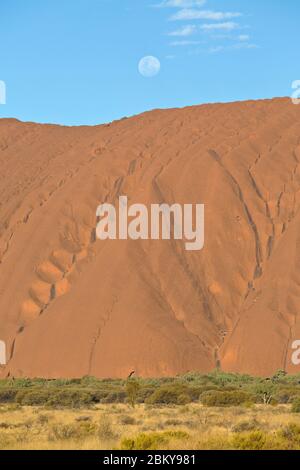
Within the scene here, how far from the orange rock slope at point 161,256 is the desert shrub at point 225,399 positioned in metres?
24.6

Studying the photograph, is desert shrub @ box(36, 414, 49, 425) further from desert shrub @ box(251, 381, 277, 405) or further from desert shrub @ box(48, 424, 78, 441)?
desert shrub @ box(251, 381, 277, 405)

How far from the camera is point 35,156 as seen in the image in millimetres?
97125

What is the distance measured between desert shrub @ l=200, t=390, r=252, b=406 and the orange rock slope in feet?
80.8

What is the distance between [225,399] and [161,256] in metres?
34.5

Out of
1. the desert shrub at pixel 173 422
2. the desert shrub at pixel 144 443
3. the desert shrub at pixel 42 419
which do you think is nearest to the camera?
the desert shrub at pixel 144 443

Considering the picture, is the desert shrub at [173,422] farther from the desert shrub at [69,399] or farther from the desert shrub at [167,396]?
the desert shrub at [167,396]

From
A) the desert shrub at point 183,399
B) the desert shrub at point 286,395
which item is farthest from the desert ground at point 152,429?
the desert shrub at point 286,395

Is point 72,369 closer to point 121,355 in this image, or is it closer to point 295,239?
point 121,355

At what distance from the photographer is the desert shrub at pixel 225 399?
35844mm

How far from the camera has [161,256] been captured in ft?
231

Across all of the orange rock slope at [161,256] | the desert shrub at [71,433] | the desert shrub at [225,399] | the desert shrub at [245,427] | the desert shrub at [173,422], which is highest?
the orange rock slope at [161,256]

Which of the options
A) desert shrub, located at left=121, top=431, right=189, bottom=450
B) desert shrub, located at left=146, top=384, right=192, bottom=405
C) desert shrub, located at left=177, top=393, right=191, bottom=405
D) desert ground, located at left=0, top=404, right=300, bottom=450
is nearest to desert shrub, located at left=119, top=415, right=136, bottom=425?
desert ground, located at left=0, top=404, right=300, bottom=450

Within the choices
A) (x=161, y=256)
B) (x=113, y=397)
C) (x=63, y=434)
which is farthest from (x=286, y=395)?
(x=161, y=256)

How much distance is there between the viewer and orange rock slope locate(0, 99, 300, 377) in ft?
208
